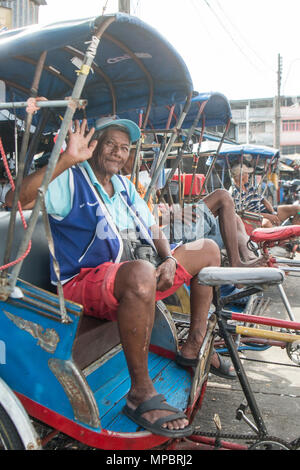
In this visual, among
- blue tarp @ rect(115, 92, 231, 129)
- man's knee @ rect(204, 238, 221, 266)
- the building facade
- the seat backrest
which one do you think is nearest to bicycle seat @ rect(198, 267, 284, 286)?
man's knee @ rect(204, 238, 221, 266)

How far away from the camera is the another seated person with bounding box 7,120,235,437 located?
5.40 ft

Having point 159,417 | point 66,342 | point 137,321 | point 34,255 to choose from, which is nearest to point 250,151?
point 34,255

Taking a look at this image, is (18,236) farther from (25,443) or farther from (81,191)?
(25,443)

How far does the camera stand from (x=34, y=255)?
2072 mm

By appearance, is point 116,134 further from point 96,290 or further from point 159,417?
point 159,417

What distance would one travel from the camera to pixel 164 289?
6.80 feet

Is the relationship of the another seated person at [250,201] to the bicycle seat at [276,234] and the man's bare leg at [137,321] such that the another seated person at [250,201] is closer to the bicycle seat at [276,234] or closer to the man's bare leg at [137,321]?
the bicycle seat at [276,234]

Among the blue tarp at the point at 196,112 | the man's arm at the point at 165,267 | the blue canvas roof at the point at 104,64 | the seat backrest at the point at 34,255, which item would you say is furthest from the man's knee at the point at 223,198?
the seat backrest at the point at 34,255

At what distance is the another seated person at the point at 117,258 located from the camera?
1.65m

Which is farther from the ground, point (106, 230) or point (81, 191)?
point (81, 191)

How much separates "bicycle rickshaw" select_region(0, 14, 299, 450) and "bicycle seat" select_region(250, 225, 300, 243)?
4.46 feet

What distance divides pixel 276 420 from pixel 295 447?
0.90 m

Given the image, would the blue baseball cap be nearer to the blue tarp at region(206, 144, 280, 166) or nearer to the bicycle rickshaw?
the bicycle rickshaw
